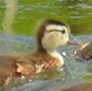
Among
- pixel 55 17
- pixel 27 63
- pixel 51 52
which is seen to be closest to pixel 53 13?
pixel 55 17

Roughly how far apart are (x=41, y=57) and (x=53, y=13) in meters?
2.84

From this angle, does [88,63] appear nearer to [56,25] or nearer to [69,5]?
[56,25]

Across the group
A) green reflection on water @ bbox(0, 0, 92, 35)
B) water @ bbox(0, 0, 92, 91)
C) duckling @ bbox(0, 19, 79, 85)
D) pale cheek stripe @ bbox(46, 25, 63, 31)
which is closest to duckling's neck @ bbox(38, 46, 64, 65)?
duckling @ bbox(0, 19, 79, 85)

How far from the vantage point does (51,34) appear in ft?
18.1

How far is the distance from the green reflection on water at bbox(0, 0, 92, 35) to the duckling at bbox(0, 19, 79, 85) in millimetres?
1328

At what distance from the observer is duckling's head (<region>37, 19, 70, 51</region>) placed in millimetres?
5410

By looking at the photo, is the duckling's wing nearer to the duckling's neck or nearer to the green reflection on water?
the duckling's neck

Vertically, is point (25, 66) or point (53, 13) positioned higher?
point (25, 66)

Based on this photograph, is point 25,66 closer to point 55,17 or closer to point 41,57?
point 41,57

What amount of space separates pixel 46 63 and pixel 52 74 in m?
0.21

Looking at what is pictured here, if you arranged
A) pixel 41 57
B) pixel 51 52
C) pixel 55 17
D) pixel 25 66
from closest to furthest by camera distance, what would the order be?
pixel 25 66, pixel 41 57, pixel 51 52, pixel 55 17

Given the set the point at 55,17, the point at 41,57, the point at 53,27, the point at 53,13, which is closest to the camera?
the point at 41,57

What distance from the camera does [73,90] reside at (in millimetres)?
3354

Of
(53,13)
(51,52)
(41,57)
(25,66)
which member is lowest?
(53,13)
